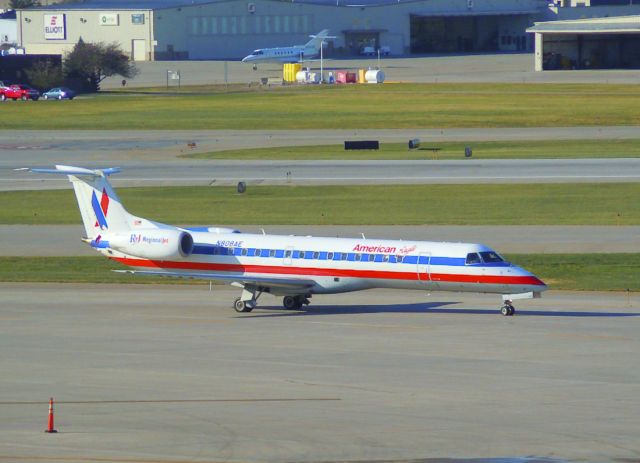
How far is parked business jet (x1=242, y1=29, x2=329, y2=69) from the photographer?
167 meters

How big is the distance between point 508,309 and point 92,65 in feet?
366

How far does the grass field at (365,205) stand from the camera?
5866 cm

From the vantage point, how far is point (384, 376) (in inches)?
1189

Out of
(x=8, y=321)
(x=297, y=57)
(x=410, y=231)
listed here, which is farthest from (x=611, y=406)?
(x=297, y=57)

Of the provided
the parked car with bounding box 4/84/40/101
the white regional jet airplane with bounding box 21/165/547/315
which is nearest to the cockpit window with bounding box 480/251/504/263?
the white regional jet airplane with bounding box 21/165/547/315

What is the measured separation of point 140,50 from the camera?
576 ft

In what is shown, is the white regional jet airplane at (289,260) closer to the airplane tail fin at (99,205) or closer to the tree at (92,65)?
the airplane tail fin at (99,205)

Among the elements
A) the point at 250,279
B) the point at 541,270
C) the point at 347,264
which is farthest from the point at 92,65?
the point at 347,264

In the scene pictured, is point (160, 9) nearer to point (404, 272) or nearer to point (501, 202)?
point (501, 202)

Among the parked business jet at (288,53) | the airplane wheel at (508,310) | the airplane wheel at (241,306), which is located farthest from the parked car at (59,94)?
the airplane wheel at (508,310)

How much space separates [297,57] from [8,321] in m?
133

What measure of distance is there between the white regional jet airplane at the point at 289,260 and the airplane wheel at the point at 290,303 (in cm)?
3

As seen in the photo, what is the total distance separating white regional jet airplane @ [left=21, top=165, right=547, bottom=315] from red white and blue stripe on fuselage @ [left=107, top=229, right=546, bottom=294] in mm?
31

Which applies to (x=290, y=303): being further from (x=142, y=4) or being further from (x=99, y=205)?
(x=142, y=4)
